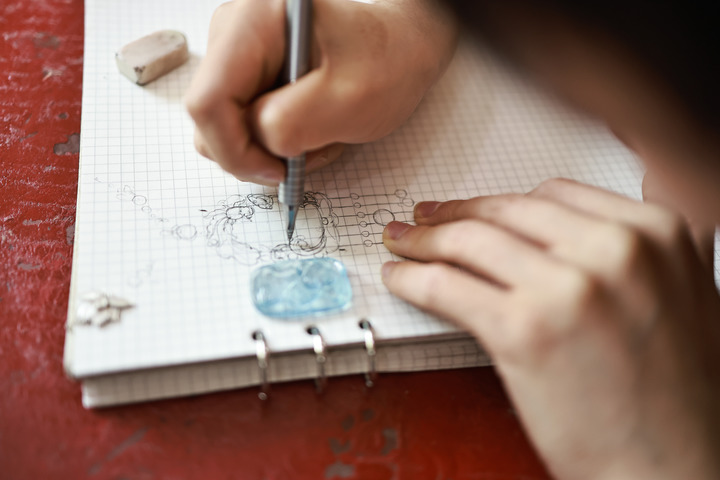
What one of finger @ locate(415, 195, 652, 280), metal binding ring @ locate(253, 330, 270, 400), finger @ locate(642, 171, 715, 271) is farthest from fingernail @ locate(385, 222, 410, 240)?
finger @ locate(642, 171, 715, 271)

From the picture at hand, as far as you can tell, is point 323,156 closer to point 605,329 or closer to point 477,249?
point 477,249

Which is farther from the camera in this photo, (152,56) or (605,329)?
(152,56)

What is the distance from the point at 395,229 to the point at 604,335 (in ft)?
1.06

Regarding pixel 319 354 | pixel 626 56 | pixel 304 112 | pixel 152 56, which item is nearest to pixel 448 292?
pixel 319 354

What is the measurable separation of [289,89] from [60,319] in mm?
422

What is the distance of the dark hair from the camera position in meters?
0.35

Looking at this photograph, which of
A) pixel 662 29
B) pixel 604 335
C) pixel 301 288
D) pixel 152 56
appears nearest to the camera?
pixel 662 29

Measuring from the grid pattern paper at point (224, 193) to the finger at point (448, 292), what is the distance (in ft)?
0.09

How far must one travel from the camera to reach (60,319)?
76 centimetres

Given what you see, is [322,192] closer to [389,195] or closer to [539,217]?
[389,195]

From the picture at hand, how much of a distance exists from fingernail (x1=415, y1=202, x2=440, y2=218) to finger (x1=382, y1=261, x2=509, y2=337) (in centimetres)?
11

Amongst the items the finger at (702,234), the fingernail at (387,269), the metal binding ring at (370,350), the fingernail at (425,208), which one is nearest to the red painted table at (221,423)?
the metal binding ring at (370,350)

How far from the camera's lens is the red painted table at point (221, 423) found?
2.19 ft

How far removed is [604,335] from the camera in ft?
2.09
